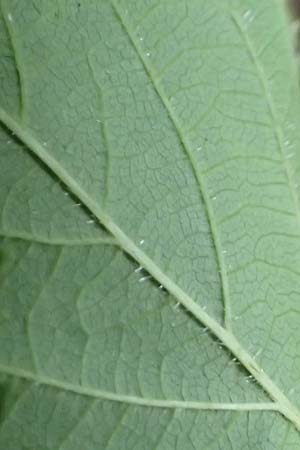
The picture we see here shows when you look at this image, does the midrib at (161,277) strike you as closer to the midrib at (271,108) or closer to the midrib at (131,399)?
the midrib at (131,399)

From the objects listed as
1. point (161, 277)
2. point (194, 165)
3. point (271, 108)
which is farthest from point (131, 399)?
point (271, 108)

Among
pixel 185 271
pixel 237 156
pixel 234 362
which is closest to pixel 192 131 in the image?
pixel 237 156

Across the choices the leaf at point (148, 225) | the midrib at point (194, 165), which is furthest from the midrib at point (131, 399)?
the midrib at point (194, 165)

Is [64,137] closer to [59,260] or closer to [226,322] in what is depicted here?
[59,260]

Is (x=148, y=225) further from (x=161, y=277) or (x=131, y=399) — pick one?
(x=131, y=399)

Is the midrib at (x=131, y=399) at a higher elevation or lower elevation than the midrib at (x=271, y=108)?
lower

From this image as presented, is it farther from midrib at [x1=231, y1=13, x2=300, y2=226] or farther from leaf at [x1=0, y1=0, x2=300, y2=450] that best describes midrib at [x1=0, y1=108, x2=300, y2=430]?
midrib at [x1=231, y1=13, x2=300, y2=226]

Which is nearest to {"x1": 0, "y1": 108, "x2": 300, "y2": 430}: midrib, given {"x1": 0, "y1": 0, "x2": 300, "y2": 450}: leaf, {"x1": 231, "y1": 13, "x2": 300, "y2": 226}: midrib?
{"x1": 0, "y1": 0, "x2": 300, "y2": 450}: leaf

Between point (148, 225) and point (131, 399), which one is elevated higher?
point (148, 225)
